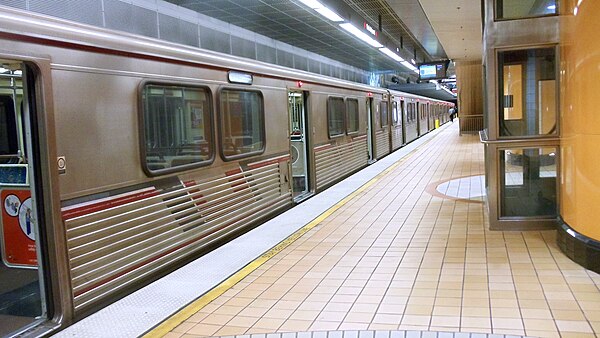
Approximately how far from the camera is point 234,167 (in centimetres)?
605

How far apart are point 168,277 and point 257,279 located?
2.54 ft

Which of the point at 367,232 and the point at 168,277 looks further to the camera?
the point at 367,232

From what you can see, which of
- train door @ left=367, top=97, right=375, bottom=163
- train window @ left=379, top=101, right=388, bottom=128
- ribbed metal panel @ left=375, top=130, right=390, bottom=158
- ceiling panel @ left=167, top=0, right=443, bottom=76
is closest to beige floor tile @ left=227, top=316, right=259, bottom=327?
ceiling panel @ left=167, top=0, right=443, bottom=76

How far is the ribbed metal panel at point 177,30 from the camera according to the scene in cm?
1005

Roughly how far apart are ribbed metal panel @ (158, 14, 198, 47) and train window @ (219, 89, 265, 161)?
4252 millimetres

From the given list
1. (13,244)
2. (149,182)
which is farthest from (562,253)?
(13,244)

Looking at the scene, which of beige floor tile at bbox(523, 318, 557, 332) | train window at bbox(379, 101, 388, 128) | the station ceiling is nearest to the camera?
beige floor tile at bbox(523, 318, 557, 332)

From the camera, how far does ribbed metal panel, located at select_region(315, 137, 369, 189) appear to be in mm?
9133

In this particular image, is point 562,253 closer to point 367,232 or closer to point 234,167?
point 367,232

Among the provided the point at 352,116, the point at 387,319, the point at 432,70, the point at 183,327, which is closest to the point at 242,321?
the point at 183,327

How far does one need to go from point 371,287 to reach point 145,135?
226 cm

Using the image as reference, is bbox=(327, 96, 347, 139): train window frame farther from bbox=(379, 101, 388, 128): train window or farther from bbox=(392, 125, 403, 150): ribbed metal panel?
bbox=(392, 125, 403, 150): ribbed metal panel

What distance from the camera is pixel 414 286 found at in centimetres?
400

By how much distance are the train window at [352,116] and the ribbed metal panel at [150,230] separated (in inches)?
199
